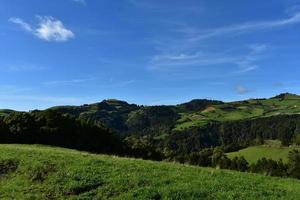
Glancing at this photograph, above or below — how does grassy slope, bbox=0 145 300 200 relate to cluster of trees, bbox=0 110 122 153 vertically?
below

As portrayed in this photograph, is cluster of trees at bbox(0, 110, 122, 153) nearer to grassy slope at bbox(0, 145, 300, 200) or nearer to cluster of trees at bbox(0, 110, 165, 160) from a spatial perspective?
cluster of trees at bbox(0, 110, 165, 160)

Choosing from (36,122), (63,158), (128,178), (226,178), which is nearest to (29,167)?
(63,158)

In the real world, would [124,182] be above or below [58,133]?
below

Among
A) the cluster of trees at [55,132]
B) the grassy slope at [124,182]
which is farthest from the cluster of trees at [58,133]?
the grassy slope at [124,182]

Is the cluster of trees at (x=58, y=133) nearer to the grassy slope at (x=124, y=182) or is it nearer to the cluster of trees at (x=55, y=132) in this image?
the cluster of trees at (x=55, y=132)

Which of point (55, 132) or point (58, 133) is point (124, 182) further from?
point (58, 133)

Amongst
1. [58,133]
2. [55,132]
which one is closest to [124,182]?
[55,132]

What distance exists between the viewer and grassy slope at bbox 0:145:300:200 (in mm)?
23297

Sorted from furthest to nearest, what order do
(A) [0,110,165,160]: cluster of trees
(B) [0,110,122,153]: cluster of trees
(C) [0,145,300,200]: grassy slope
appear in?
1. (A) [0,110,165,160]: cluster of trees
2. (B) [0,110,122,153]: cluster of trees
3. (C) [0,145,300,200]: grassy slope

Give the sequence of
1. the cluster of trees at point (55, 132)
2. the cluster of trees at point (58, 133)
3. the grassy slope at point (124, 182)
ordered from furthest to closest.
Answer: the cluster of trees at point (58, 133) < the cluster of trees at point (55, 132) < the grassy slope at point (124, 182)

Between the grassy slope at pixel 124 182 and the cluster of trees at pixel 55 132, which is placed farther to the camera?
the cluster of trees at pixel 55 132

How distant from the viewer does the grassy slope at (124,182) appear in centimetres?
2330

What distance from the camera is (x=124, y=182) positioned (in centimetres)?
2527

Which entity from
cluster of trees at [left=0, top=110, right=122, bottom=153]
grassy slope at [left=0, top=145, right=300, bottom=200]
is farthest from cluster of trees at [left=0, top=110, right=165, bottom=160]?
grassy slope at [left=0, top=145, right=300, bottom=200]
